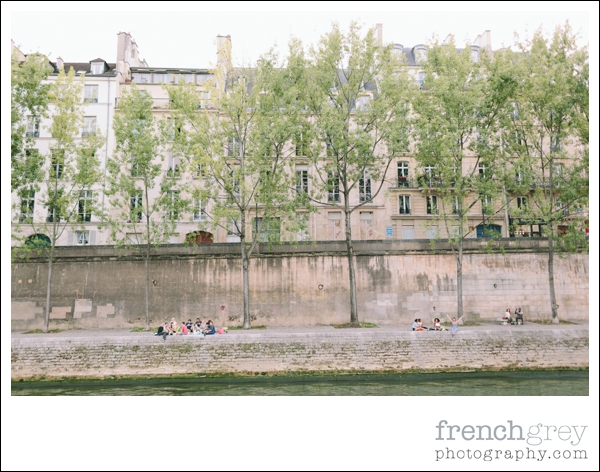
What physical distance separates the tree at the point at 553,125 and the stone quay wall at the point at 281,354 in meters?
6.24

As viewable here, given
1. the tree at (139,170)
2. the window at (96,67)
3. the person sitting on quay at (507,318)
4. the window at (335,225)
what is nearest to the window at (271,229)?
the tree at (139,170)

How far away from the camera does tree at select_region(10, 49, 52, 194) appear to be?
2269 cm

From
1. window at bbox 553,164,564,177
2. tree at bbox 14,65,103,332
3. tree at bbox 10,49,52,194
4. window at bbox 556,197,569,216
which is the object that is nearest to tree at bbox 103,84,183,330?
tree at bbox 14,65,103,332

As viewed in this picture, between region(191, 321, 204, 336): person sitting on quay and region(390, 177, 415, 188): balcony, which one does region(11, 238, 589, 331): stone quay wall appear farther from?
region(390, 177, 415, 188): balcony

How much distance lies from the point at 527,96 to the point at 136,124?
21.2 metres

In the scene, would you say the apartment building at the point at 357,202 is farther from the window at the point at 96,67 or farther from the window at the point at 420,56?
the window at the point at 420,56

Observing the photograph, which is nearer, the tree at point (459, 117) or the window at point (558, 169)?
the tree at point (459, 117)

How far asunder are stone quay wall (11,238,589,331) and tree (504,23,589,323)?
121 inches

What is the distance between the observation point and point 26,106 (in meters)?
23.5

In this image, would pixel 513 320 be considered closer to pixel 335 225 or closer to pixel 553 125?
pixel 553 125

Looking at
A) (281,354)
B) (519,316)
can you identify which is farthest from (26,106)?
(519,316)

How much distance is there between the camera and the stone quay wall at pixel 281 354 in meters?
19.7

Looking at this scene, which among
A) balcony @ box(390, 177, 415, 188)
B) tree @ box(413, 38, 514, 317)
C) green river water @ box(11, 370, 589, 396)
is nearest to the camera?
green river water @ box(11, 370, 589, 396)

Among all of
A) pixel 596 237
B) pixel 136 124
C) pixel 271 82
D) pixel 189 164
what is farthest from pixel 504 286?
pixel 136 124
